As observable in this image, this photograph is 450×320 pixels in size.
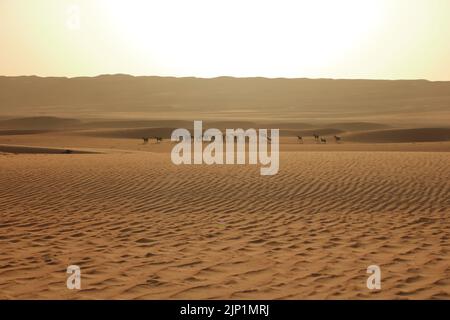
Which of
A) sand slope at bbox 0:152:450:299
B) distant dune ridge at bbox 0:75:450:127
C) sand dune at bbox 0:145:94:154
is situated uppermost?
distant dune ridge at bbox 0:75:450:127

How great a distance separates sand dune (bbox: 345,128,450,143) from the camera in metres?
41.1

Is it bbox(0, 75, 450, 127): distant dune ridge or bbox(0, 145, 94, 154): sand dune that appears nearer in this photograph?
bbox(0, 145, 94, 154): sand dune

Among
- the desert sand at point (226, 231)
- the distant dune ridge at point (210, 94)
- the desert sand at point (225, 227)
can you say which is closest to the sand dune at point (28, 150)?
the desert sand at point (225, 227)

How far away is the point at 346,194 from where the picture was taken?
13.2 m

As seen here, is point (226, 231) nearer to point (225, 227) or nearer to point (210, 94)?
point (225, 227)

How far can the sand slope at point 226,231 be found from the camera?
6578 millimetres

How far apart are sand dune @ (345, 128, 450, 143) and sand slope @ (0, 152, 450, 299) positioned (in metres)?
25.2

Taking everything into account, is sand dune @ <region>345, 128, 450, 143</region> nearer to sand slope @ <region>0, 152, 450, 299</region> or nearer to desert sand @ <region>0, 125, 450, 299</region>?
desert sand @ <region>0, 125, 450, 299</region>

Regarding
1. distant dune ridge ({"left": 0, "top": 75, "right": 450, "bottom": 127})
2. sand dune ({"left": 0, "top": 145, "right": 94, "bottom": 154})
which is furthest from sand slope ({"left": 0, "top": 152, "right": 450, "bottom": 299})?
distant dune ridge ({"left": 0, "top": 75, "right": 450, "bottom": 127})

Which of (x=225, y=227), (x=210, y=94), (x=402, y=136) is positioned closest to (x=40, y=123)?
(x=402, y=136)

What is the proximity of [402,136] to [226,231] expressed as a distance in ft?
119
